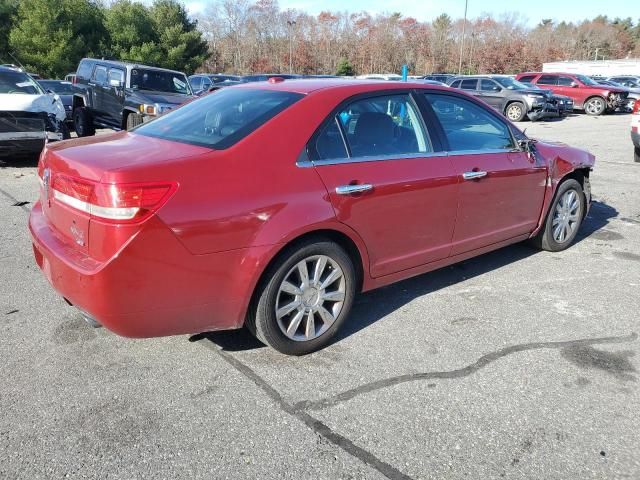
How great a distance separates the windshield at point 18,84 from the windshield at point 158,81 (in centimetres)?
213

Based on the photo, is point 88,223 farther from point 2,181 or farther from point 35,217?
point 2,181

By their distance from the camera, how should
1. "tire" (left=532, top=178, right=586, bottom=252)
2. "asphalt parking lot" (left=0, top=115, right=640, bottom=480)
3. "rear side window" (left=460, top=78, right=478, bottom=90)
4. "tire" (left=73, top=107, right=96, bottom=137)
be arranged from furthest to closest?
"rear side window" (left=460, top=78, right=478, bottom=90)
"tire" (left=73, top=107, right=96, bottom=137)
"tire" (left=532, top=178, right=586, bottom=252)
"asphalt parking lot" (left=0, top=115, right=640, bottom=480)

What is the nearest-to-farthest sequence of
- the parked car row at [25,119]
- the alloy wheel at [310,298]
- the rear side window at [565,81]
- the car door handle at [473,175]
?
the alloy wheel at [310,298] < the car door handle at [473,175] < the parked car row at [25,119] < the rear side window at [565,81]

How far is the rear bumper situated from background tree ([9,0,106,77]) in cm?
3416

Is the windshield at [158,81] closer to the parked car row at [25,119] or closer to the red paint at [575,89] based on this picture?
the parked car row at [25,119]

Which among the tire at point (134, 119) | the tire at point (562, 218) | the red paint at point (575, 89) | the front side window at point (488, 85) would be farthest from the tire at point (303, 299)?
the red paint at point (575, 89)

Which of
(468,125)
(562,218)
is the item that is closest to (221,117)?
(468,125)

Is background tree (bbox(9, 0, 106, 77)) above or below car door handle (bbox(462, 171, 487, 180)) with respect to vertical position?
above

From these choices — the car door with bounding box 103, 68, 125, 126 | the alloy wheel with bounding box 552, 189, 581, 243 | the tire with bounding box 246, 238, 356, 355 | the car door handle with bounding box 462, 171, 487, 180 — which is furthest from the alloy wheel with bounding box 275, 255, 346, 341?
the car door with bounding box 103, 68, 125, 126

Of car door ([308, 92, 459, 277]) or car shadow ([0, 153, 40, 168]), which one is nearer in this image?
car door ([308, 92, 459, 277])

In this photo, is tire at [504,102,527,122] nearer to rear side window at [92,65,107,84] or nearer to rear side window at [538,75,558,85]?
rear side window at [538,75,558,85]

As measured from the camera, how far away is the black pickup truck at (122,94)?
11086mm

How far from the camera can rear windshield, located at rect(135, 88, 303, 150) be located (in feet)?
10.9

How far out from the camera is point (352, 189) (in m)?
3.44
